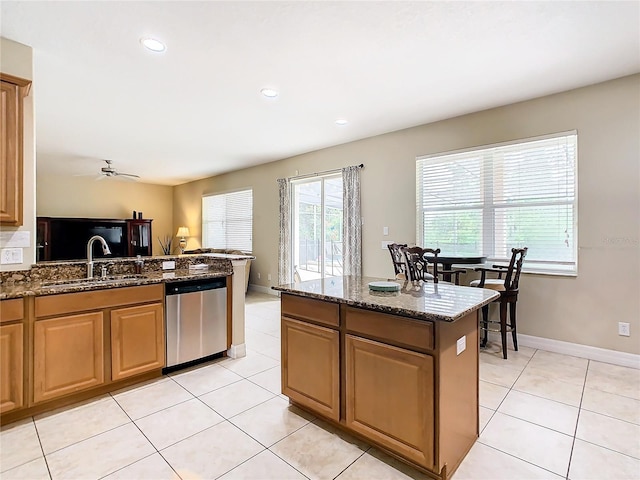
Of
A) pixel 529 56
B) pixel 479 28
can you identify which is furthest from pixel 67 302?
pixel 529 56

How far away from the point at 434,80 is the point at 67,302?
3583 mm

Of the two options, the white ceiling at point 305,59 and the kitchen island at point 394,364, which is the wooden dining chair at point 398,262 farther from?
the white ceiling at point 305,59

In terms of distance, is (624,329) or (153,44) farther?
(624,329)

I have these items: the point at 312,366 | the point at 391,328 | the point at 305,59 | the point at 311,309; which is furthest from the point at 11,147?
the point at 391,328

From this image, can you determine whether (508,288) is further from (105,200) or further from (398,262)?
(105,200)

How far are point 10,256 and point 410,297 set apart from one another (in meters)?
2.86

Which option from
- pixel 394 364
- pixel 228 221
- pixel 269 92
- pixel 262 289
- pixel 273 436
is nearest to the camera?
pixel 394 364

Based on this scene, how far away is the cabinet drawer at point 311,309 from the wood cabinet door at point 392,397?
0.51 ft

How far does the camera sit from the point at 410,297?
1886 millimetres

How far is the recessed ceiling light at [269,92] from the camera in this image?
3354 millimetres

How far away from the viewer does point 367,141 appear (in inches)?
197

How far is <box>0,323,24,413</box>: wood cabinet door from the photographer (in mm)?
2084

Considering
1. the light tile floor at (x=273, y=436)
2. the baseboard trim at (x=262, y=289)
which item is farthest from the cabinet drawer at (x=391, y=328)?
the baseboard trim at (x=262, y=289)

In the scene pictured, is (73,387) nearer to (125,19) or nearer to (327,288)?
(327,288)
